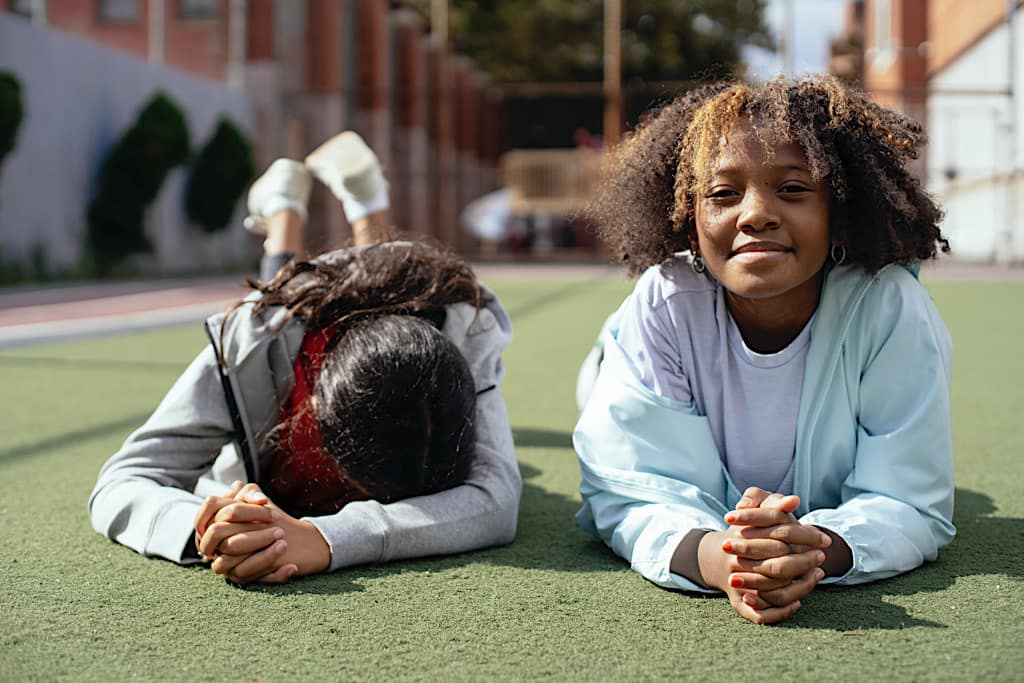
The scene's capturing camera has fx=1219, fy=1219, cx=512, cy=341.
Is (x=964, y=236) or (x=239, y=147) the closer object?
(x=239, y=147)

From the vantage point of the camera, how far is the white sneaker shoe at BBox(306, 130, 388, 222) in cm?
405

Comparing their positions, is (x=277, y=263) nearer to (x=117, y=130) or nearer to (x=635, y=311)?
(x=635, y=311)

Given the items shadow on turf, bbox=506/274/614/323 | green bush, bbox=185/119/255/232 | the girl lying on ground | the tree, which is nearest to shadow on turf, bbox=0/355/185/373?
shadow on turf, bbox=506/274/614/323

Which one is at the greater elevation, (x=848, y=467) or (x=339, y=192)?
(x=339, y=192)

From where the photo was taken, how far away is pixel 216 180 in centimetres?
1518

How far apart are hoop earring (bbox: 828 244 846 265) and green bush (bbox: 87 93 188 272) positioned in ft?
37.8

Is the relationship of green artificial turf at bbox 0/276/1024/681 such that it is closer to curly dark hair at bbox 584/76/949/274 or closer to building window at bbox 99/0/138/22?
curly dark hair at bbox 584/76/949/274

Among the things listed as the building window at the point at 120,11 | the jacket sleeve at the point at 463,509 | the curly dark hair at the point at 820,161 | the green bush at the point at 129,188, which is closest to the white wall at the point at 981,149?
the green bush at the point at 129,188

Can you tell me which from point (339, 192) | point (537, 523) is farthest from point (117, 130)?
point (537, 523)

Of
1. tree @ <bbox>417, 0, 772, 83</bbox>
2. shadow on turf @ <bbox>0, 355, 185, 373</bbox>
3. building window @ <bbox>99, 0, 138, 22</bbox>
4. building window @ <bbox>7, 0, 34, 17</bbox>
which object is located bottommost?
shadow on turf @ <bbox>0, 355, 185, 373</bbox>

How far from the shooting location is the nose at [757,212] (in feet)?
7.04

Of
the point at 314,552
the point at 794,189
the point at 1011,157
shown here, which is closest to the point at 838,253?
the point at 794,189

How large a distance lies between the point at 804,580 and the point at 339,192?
2.56 metres

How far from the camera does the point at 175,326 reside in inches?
332
